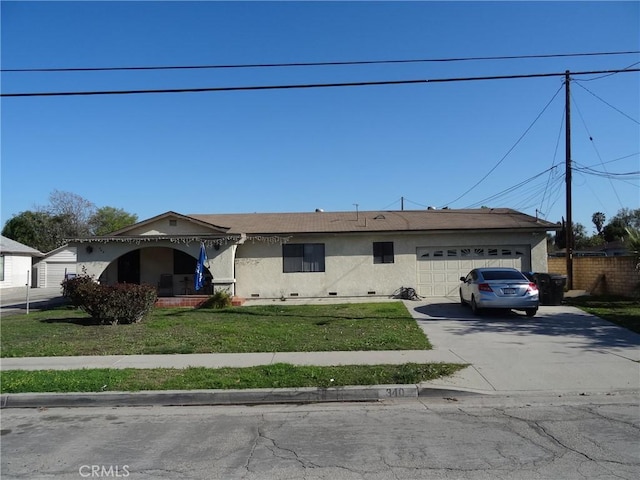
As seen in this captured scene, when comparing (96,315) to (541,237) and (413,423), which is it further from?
(541,237)

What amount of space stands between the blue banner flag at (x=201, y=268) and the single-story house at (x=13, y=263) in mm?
19812

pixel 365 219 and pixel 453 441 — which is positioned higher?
pixel 365 219

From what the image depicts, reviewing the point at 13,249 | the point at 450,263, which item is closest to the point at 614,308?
the point at 450,263

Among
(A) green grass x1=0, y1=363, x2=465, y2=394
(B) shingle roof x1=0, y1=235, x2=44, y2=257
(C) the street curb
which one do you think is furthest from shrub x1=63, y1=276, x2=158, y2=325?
(B) shingle roof x1=0, y1=235, x2=44, y2=257

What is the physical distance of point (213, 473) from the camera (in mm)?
4738

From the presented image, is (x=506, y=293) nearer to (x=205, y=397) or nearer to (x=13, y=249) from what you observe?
(x=205, y=397)

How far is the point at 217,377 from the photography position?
8.13 m

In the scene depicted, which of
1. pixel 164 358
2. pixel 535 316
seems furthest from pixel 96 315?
pixel 535 316

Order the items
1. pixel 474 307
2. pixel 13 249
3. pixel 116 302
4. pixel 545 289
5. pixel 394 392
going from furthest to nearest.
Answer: pixel 13 249
pixel 545 289
pixel 474 307
pixel 116 302
pixel 394 392

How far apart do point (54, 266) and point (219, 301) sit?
2664 cm

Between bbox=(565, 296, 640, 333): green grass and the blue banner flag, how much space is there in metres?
13.1

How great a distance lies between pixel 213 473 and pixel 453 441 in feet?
8.29

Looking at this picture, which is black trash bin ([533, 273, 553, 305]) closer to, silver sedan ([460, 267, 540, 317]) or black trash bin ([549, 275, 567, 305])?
black trash bin ([549, 275, 567, 305])

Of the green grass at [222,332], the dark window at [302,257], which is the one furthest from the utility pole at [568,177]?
the dark window at [302,257]
